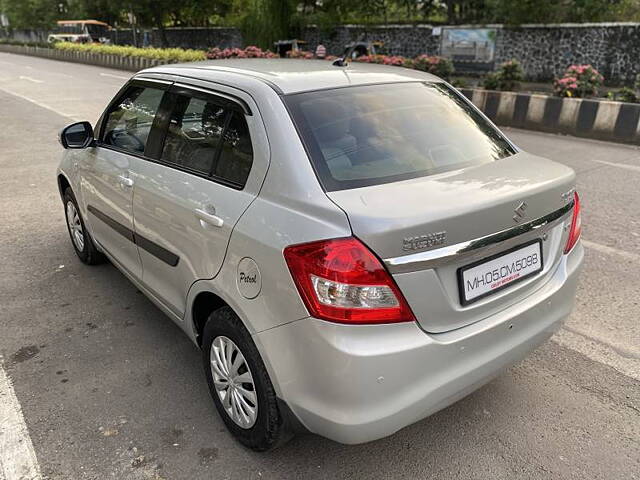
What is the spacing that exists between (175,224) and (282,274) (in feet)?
3.00

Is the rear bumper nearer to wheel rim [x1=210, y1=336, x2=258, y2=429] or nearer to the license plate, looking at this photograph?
the license plate

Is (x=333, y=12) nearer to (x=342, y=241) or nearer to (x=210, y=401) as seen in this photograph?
(x=210, y=401)

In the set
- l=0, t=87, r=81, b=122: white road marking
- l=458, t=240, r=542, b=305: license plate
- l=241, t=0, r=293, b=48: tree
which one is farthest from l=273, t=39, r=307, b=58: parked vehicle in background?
l=458, t=240, r=542, b=305: license plate

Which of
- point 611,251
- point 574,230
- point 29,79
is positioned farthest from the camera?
point 29,79

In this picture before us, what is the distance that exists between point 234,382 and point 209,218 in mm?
755

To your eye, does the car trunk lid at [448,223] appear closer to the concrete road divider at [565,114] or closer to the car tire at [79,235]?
the car tire at [79,235]

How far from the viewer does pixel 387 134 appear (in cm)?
260

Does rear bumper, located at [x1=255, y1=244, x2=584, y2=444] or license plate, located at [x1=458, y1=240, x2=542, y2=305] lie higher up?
→ license plate, located at [x1=458, y1=240, x2=542, y2=305]

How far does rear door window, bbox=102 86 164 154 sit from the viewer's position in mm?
3296

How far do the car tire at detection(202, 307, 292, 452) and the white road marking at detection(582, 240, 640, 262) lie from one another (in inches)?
141

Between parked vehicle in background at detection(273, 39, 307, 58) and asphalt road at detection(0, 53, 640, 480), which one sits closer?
asphalt road at detection(0, 53, 640, 480)

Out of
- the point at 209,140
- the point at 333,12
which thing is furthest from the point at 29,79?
the point at 209,140

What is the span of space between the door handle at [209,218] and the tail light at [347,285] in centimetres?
56

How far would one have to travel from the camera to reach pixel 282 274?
2074 millimetres
